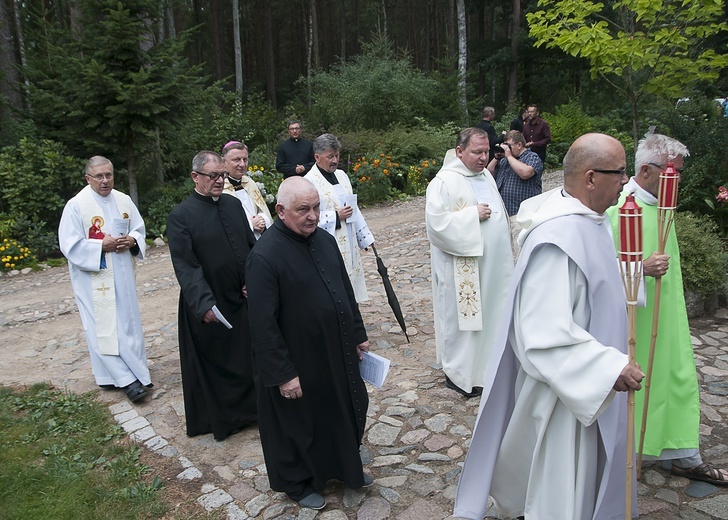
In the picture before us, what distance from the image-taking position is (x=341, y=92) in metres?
20.9

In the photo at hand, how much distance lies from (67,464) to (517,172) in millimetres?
5033

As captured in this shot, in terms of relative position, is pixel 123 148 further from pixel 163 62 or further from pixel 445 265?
pixel 445 265

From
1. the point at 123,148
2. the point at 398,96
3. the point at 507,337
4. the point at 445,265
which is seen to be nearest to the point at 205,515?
the point at 507,337

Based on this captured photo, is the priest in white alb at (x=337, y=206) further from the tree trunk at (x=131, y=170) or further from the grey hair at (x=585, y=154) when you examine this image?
the tree trunk at (x=131, y=170)

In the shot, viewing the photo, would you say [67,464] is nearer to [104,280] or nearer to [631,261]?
[104,280]

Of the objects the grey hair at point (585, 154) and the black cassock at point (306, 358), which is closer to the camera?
the grey hair at point (585, 154)

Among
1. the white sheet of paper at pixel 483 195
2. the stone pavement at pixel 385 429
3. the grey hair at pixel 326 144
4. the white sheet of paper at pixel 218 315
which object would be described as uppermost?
the grey hair at pixel 326 144

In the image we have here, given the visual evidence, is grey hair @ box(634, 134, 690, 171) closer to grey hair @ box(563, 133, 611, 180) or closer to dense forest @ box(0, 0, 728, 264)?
grey hair @ box(563, 133, 611, 180)

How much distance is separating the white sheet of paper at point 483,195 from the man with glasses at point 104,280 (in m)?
3.28

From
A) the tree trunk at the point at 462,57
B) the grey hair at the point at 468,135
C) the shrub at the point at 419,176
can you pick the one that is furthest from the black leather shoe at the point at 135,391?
the tree trunk at the point at 462,57

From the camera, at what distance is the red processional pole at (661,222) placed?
11.3ft

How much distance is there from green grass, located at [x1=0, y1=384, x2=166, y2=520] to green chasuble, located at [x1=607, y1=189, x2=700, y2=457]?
10.5ft

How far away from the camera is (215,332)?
493cm

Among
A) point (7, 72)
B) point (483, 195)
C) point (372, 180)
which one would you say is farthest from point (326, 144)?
point (7, 72)
